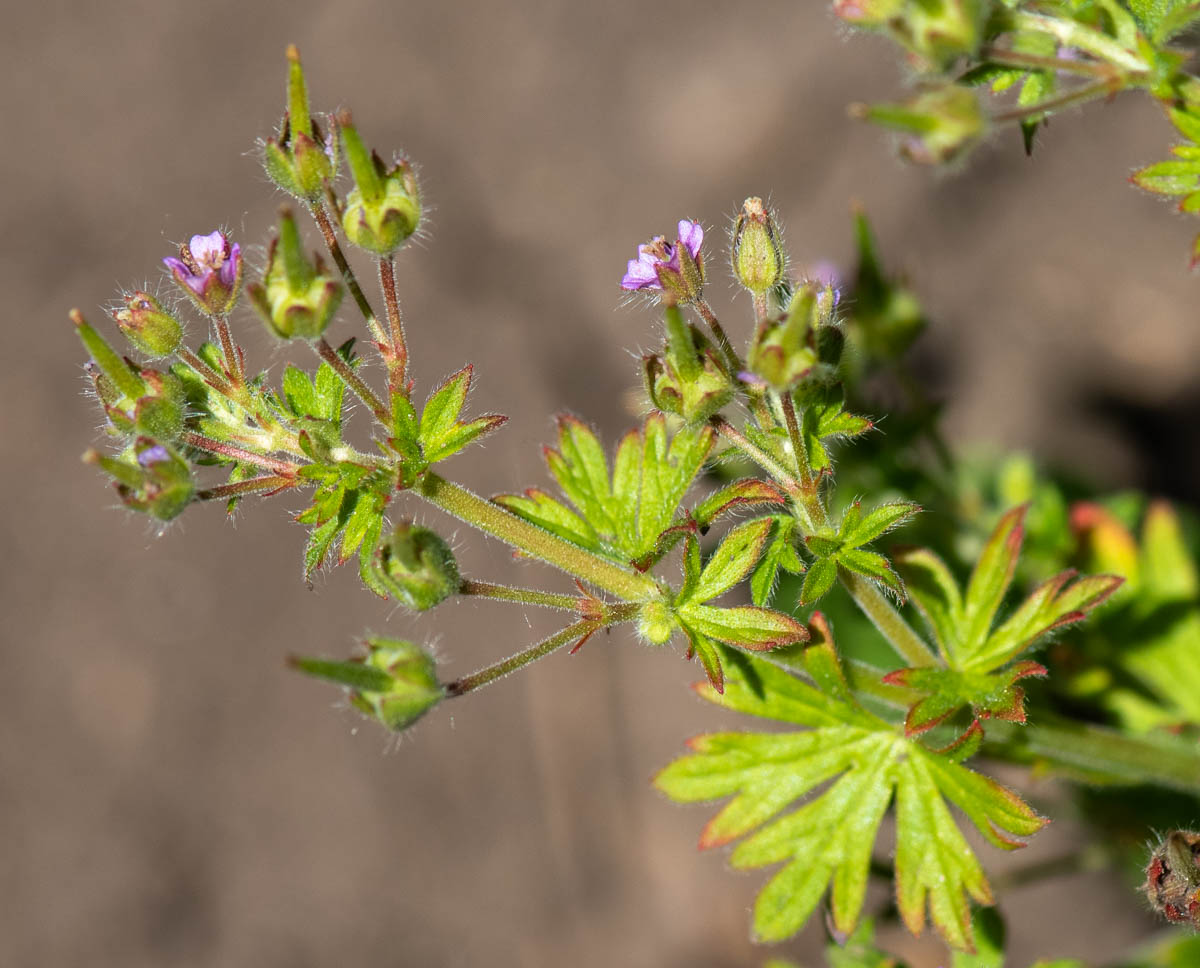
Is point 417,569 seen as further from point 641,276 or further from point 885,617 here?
point 885,617

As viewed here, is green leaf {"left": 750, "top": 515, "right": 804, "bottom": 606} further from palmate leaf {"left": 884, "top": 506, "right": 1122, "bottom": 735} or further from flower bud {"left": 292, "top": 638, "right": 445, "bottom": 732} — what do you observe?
flower bud {"left": 292, "top": 638, "right": 445, "bottom": 732}

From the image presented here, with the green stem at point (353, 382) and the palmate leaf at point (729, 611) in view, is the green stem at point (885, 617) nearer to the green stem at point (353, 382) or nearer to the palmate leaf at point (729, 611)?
the palmate leaf at point (729, 611)

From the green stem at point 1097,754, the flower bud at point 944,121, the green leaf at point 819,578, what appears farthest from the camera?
the green stem at point 1097,754

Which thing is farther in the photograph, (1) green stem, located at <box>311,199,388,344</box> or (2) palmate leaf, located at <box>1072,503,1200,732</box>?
(2) palmate leaf, located at <box>1072,503,1200,732</box>

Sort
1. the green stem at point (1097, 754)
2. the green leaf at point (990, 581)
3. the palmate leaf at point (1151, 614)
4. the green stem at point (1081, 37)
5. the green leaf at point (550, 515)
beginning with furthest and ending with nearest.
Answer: the palmate leaf at point (1151, 614) → the green stem at point (1097, 754) → the green leaf at point (990, 581) → the green leaf at point (550, 515) → the green stem at point (1081, 37)

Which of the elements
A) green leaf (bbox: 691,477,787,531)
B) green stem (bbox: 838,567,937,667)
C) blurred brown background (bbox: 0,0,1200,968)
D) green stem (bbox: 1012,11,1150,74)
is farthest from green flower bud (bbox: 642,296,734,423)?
blurred brown background (bbox: 0,0,1200,968)

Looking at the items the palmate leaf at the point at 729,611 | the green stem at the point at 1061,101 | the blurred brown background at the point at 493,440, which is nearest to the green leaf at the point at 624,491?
the palmate leaf at the point at 729,611
